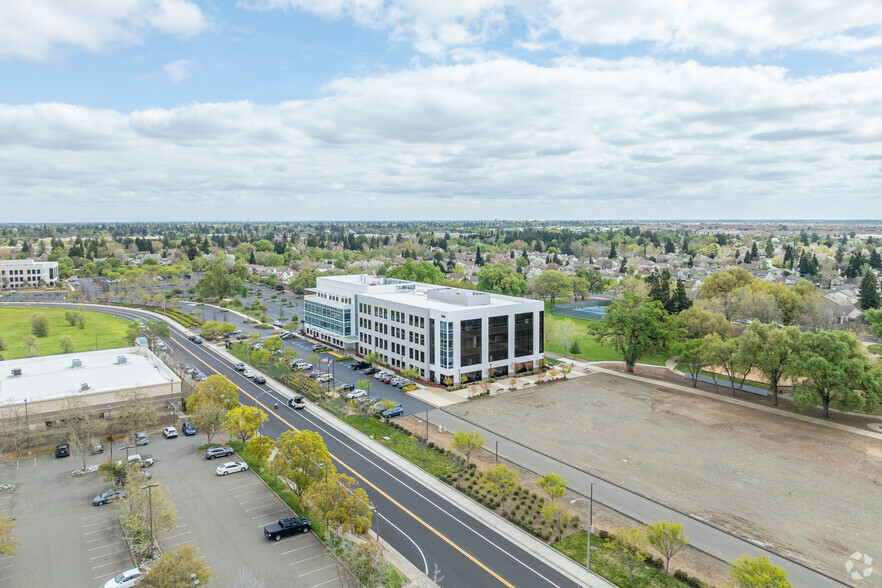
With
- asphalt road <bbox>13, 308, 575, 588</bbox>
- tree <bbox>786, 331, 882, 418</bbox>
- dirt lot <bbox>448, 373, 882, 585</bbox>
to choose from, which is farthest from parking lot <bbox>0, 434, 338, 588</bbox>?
tree <bbox>786, 331, 882, 418</bbox>

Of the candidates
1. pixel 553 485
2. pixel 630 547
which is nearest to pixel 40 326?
pixel 553 485

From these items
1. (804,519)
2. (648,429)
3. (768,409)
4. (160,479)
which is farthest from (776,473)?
(160,479)

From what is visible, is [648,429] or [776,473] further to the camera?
[648,429]

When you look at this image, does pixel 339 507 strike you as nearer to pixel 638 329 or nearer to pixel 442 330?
pixel 442 330

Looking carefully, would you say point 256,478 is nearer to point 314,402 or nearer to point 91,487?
point 91,487

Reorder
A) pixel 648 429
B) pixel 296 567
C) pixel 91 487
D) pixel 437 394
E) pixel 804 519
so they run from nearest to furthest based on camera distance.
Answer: pixel 296 567
pixel 804 519
pixel 91 487
pixel 648 429
pixel 437 394

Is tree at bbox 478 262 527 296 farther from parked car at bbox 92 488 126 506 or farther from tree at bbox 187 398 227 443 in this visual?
parked car at bbox 92 488 126 506

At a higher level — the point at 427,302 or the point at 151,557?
the point at 427,302
